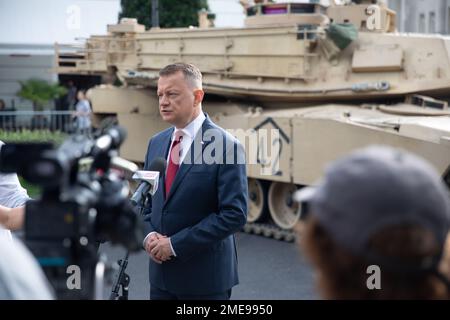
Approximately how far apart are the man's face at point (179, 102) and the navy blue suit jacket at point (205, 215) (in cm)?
11

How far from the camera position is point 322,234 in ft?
6.83

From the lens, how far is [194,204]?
16.9ft

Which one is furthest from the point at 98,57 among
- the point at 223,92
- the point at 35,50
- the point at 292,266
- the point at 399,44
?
the point at 35,50

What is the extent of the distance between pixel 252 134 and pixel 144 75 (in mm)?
2450

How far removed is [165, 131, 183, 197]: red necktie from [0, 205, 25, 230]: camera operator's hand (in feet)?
3.31

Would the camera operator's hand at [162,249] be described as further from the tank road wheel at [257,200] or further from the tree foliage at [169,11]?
the tree foliage at [169,11]

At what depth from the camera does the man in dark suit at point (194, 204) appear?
5070 mm

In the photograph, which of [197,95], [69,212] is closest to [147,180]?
[197,95]

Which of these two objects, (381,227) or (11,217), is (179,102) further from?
(381,227)

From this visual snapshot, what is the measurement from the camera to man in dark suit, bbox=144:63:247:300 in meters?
5.07

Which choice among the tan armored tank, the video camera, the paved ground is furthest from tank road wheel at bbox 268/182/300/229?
the video camera

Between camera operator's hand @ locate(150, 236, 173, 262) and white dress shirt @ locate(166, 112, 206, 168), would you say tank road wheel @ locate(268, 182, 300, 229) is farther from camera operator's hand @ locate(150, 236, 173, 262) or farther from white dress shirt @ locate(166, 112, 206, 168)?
camera operator's hand @ locate(150, 236, 173, 262)

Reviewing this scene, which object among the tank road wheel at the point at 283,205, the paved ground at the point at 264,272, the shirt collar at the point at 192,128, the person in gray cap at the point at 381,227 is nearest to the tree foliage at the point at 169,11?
the tank road wheel at the point at 283,205

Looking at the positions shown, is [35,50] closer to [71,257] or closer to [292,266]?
[292,266]
